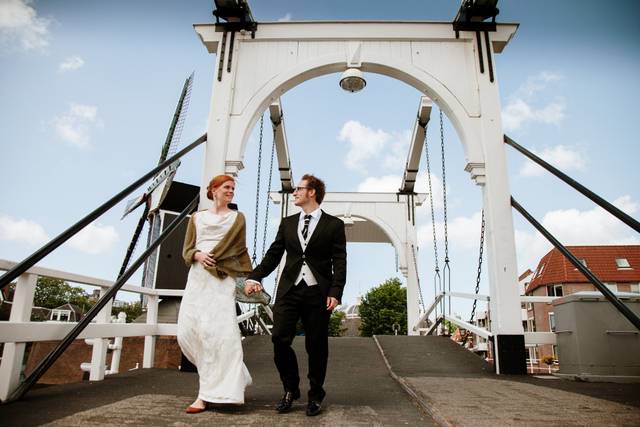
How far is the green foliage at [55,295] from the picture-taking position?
49.1 meters

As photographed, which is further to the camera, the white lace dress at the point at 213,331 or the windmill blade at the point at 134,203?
the windmill blade at the point at 134,203

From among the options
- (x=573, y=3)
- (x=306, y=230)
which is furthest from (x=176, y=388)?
(x=573, y=3)

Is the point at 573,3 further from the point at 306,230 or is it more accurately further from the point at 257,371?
the point at 257,371

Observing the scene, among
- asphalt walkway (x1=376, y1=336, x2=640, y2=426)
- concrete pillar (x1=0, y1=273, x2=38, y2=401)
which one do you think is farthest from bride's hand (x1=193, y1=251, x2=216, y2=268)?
asphalt walkway (x1=376, y1=336, x2=640, y2=426)

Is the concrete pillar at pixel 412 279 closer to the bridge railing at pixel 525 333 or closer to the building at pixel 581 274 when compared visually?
the bridge railing at pixel 525 333

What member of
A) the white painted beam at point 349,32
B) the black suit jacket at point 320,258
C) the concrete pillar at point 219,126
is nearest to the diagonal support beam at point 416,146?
the white painted beam at point 349,32

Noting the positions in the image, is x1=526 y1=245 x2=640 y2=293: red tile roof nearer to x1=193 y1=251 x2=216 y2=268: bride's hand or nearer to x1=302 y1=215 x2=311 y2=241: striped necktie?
x1=302 y1=215 x2=311 y2=241: striped necktie

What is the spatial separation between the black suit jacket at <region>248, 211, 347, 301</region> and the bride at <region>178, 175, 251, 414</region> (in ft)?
0.67

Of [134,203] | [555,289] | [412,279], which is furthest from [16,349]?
[555,289]

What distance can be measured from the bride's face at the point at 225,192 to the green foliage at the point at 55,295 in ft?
174

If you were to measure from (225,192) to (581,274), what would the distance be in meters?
32.1

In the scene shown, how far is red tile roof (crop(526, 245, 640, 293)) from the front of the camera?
88.6 ft

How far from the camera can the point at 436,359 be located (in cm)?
511

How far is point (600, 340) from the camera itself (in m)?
4.20
